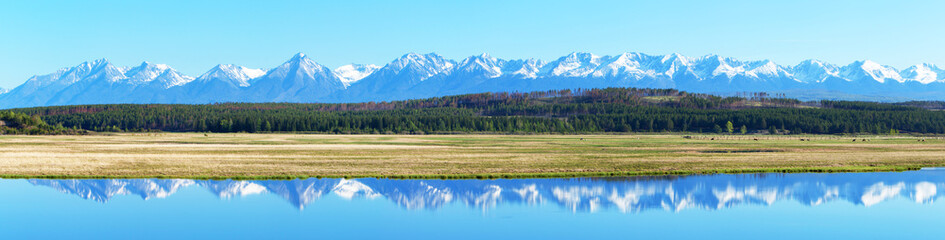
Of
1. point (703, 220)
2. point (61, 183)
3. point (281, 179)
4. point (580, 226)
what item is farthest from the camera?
point (281, 179)

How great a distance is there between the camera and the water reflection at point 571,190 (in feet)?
128

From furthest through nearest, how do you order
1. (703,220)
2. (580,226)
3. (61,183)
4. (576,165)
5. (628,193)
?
1. (576,165)
2. (61,183)
3. (628,193)
4. (703,220)
5. (580,226)

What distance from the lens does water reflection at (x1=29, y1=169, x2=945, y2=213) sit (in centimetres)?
3904

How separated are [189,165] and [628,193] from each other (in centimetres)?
3252

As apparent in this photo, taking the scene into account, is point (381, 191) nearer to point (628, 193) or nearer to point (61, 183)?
point (628, 193)

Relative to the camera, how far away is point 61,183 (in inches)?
1775

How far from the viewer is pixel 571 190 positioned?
43219mm

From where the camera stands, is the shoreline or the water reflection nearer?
the water reflection

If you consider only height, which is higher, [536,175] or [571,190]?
[536,175]

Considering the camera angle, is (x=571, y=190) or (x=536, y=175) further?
(x=536, y=175)

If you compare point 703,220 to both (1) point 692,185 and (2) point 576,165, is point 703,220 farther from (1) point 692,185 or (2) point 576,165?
(2) point 576,165

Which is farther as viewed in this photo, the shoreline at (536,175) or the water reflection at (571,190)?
the shoreline at (536,175)

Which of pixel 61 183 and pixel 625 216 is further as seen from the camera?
pixel 61 183

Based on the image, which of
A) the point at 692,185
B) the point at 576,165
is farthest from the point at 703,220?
the point at 576,165
